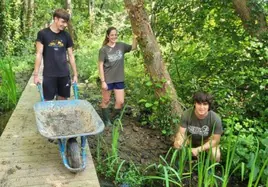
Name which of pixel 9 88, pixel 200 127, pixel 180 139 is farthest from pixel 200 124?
pixel 9 88

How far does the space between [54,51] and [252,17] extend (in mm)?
3497

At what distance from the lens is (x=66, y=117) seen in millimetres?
4574

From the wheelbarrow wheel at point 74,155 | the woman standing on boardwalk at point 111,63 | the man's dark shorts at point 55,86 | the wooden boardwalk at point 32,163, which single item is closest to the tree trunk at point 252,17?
the woman standing on boardwalk at point 111,63

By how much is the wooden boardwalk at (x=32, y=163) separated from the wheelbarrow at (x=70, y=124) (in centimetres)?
14

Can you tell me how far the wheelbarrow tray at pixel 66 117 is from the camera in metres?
4.21

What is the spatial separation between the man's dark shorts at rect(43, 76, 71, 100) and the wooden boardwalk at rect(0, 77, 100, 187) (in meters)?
0.66

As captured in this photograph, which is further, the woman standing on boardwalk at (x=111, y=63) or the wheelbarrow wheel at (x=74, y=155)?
the woman standing on boardwalk at (x=111, y=63)

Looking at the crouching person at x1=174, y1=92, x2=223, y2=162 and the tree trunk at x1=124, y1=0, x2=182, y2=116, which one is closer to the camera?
the crouching person at x1=174, y1=92, x2=223, y2=162

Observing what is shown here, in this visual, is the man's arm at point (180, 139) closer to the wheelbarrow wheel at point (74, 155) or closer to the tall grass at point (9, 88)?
the wheelbarrow wheel at point (74, 155)

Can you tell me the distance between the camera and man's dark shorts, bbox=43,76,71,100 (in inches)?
197

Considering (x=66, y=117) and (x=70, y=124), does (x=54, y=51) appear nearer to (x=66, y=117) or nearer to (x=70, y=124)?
(x=66, y=117)

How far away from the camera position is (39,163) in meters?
4.26

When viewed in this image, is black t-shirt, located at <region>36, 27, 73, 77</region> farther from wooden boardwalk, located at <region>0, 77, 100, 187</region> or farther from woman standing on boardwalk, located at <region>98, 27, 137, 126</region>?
wooden boardwalk, located at <region>0, 77, 100, 187</region>

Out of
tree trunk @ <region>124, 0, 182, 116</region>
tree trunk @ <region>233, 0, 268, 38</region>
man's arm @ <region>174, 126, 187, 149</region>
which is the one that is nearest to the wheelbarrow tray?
man's arm @ <region>174, 126, 187, 149</region>
